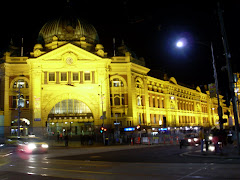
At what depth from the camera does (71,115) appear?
5628cm

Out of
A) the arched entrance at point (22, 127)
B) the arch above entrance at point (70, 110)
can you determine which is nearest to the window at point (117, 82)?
the arch above entrance at point (70, 110)

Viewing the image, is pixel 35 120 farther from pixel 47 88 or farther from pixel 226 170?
pixel 226 170

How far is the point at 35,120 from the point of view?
2125 inches

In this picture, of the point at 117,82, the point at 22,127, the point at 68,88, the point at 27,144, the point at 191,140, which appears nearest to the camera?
the point at 27,144

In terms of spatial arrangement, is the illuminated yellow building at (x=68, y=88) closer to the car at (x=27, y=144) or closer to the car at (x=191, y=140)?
the car at (x=191, y=140)

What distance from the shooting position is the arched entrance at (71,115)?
55803 millimetres

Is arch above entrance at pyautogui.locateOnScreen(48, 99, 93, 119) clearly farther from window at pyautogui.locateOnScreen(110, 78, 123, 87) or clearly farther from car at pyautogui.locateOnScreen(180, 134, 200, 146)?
car at pyautogui.locateOnScreen(180, 134, 200, 146)

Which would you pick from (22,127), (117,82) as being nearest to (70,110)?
(22,127)

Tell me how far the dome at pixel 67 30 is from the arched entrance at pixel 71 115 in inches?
582

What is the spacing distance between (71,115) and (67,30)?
62.2 ft

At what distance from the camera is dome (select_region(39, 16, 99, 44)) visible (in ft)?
208

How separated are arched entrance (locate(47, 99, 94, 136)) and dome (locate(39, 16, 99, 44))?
14.8 metres

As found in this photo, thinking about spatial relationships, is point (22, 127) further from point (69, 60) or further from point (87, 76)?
point (87, 76)

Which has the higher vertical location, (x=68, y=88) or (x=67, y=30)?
(x=67, y=30)
